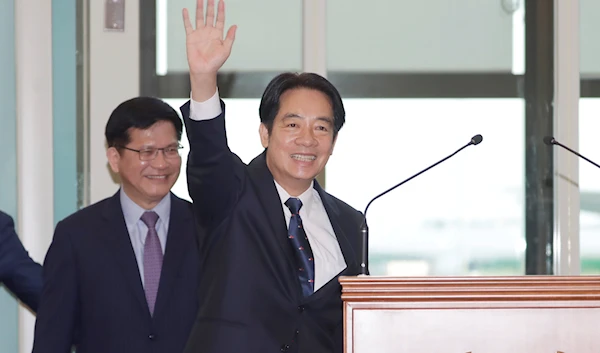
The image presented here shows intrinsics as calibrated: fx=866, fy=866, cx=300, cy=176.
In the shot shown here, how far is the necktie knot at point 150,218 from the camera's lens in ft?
8.75

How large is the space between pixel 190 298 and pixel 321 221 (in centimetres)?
55

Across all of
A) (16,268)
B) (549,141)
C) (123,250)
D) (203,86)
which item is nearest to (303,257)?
(203,86)

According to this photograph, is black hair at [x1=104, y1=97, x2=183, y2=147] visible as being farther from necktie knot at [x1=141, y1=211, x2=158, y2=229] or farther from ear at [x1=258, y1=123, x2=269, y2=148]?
ear at [x1=258, y1=123, x2=269, y2=148]

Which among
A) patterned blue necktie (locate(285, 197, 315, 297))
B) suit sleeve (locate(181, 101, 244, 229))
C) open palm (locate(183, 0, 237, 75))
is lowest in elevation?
patterned blue necktie (locate(285, 197, 315, 297))

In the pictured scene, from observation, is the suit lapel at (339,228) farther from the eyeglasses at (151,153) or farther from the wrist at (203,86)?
the eyeglasses at (151,153)

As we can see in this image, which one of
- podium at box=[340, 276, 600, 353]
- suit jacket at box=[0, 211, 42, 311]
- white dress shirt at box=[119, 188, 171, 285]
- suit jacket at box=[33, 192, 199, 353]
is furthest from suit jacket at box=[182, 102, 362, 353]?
suit jacket at box=[0, 211, 42, 311]

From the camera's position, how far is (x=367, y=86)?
3.34 m

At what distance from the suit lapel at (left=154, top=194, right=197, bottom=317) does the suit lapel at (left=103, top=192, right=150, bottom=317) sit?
6 cm

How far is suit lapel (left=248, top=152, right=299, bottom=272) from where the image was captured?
6.70ft

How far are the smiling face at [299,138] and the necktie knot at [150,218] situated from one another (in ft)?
2.04

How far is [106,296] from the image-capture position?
2.49 meters

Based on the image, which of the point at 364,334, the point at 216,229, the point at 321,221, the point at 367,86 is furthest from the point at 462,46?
the point at 364,334

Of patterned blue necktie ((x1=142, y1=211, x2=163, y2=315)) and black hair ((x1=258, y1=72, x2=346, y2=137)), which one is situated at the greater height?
black hair ((x1=258, y1=72, x2=346, y2=137))

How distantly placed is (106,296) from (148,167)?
0.43 metres
